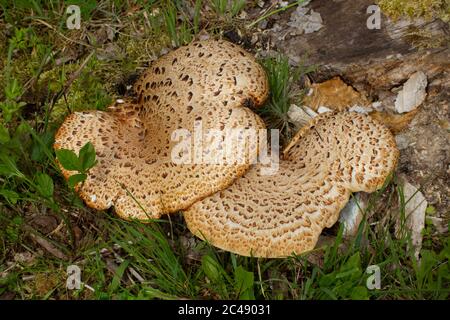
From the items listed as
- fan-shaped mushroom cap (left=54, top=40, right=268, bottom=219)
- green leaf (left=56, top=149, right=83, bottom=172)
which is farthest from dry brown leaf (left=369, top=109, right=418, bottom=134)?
green leaf (left=56, top=149, right=83, bottom=172)

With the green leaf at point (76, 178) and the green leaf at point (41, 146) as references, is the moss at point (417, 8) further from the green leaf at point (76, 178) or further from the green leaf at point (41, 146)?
the green leaf at point (41, 146)

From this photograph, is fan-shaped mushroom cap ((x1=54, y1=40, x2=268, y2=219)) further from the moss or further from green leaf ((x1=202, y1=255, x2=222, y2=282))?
the moss

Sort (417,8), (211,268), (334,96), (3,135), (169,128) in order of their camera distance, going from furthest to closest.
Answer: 1. (334,96)
2. (417,8)
3. (3,135)
4. (169,128)
5. (211,268)

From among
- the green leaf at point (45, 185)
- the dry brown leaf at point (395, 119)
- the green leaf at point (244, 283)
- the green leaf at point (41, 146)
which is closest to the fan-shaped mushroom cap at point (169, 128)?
the green leaf at point (45, 185)

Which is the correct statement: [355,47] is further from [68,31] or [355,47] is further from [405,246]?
[68,31]

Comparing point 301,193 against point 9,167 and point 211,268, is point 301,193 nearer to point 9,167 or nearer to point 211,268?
point 211,268

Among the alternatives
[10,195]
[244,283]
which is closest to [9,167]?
[10,195]
